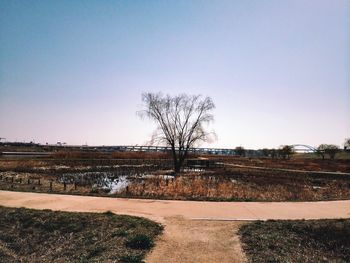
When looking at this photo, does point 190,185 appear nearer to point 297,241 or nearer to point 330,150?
point 297,241

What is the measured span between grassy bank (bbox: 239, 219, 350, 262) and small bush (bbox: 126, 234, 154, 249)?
8.07 ft

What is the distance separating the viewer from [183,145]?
1523 inches

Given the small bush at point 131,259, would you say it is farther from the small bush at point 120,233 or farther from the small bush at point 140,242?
the small bush at point 120,233

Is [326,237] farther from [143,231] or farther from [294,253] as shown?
[143,231]

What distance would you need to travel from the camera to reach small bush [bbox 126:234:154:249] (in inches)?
348

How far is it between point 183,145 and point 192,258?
1209 inches

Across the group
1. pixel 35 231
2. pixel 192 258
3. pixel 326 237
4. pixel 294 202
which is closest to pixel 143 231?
pixel 192 258

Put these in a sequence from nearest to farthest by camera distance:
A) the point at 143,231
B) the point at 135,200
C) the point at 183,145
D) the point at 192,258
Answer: the point at 192,258, the point at 143,231, the point at 135,200, the point at 183,145

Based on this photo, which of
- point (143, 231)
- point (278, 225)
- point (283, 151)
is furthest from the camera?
point (283, 151)

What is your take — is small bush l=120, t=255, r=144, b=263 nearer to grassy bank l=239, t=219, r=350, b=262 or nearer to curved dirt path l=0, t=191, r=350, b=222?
grassy bank l=239, t=219, r=350, b=262

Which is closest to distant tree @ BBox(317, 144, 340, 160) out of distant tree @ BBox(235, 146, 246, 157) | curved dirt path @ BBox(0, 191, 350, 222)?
distant tree @ BBox(235, 146, 246, 157)

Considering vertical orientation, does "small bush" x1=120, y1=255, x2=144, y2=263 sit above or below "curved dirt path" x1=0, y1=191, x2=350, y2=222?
below

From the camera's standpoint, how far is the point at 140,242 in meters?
8.98

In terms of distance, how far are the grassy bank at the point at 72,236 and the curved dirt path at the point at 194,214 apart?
0.60m
